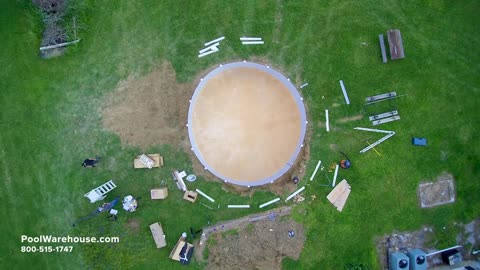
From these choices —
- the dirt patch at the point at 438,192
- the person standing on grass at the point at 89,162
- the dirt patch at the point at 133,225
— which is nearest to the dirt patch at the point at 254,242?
the dirt patch at the point at 133,225

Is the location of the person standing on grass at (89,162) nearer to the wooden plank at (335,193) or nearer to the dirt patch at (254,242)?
the dirt patch at (254,242)

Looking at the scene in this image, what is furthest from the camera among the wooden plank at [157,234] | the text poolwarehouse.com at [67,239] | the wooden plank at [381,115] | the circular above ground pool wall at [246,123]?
the wooden plank at [381,115]

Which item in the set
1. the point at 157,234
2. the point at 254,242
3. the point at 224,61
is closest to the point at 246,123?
the point at 224,61

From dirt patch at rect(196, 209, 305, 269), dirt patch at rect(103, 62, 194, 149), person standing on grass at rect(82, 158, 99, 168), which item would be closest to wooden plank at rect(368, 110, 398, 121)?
dirt patch at rect(196, 209, 305, 269)

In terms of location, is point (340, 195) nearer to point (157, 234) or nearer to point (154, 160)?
point (157, 234)

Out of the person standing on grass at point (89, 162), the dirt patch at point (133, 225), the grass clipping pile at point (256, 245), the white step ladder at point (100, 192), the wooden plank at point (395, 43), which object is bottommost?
the grass clipping pile at point (256, 245)
